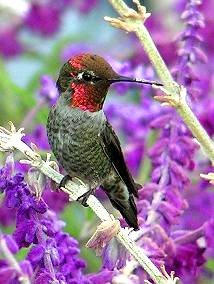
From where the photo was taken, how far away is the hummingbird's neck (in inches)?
62.9

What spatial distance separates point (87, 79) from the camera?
5.18ft

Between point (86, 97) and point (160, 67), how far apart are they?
1.02 feet

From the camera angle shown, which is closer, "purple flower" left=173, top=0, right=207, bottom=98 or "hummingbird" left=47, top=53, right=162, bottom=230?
"hummingbird" left=47, top=53, right=162, bottom=230

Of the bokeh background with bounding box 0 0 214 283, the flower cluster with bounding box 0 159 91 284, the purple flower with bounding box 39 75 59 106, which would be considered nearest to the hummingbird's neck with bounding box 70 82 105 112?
the bokeh background with bounding box 0 0 214 283

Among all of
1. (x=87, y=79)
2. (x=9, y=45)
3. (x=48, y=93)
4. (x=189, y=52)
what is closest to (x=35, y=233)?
(x=87, y=79)

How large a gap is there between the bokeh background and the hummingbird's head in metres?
0.18

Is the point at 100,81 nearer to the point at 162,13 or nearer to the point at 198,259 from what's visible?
the point at 198,259

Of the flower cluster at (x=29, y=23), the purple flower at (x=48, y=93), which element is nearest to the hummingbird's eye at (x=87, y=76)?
the purple flower at (x=48, y=93)

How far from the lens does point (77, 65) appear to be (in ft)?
5.17

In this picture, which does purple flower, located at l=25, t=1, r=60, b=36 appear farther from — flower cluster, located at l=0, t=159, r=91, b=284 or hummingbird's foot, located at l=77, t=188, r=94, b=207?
flower cluster, located at l=0, t=159, r=91, b=284

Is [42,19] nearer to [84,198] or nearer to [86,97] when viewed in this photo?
[86,97]

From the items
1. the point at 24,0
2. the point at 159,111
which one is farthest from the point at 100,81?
the point at 24,0

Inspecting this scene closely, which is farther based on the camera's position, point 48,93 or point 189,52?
point 48,93

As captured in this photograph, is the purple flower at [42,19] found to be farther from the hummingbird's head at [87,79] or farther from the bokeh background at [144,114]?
the hummingbird's head at [87,79]
